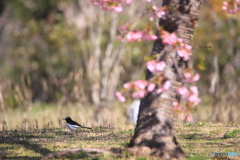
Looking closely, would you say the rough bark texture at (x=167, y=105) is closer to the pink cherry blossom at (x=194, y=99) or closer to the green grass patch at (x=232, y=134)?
the pink cherry blossom at (x=194, y=99)

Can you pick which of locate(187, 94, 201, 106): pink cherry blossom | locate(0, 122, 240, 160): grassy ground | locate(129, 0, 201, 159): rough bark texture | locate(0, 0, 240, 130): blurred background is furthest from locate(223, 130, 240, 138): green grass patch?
locate(0, 0, 240, 130): blurred background

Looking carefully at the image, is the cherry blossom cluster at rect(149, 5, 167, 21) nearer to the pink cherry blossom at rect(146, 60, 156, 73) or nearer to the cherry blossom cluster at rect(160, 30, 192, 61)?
the cherry blossom cluster at rect(160, 30, 192, 61)

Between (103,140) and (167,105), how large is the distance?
2.11m

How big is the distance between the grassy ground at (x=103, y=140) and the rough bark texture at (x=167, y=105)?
0.34 metres

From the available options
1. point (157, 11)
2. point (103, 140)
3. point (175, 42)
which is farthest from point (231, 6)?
point (103, 140)

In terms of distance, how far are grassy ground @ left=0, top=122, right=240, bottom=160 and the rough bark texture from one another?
13.6 inches

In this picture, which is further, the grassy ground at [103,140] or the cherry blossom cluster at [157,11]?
the grassy ground at [103,140]

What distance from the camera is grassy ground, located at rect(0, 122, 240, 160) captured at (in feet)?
22.0

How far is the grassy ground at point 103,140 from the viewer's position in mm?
6691

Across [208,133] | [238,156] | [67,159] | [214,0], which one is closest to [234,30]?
[214,0]

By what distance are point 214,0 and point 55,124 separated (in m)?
15.8

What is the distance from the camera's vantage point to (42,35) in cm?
2180

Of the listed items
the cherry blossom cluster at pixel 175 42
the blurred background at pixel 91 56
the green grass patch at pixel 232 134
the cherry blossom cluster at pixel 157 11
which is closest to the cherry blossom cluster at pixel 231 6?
the cherry blossom cluster at pixel 157 11

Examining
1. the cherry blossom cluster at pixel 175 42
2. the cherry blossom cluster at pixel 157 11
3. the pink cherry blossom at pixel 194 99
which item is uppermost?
the cherry blossom cluster at pixel 157 11
